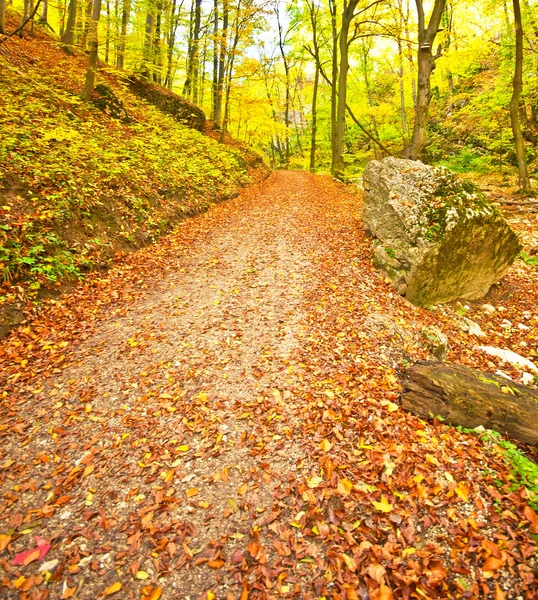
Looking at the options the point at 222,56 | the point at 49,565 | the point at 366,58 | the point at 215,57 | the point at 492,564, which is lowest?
the point at 49,565

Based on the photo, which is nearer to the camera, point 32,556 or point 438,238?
point 32,556

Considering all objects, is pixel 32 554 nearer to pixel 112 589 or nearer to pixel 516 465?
pixel 112 589

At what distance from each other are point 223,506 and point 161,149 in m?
13.1

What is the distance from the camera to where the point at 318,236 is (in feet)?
31.2

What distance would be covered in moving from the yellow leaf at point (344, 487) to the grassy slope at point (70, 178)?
18.5 ft

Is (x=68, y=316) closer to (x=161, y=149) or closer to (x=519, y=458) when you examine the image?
(x=519, y=458)

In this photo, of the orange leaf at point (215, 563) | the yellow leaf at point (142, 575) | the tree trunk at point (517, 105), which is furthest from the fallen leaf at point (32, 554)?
the tree trunk at point (517, 105)

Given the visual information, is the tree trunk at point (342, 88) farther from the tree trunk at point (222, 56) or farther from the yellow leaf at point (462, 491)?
the yellow leaf at point (462, 491)

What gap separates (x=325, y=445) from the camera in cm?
358

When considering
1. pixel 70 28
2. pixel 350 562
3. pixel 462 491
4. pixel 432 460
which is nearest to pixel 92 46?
pixel 70 28

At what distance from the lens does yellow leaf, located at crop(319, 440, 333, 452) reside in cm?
354

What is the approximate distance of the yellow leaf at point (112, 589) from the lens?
8.23 feet

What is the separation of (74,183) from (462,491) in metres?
9.26

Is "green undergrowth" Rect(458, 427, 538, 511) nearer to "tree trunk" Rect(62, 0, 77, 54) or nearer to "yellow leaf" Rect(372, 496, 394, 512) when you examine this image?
"yellow leaf" Rect(372, 496, 394, 512)
